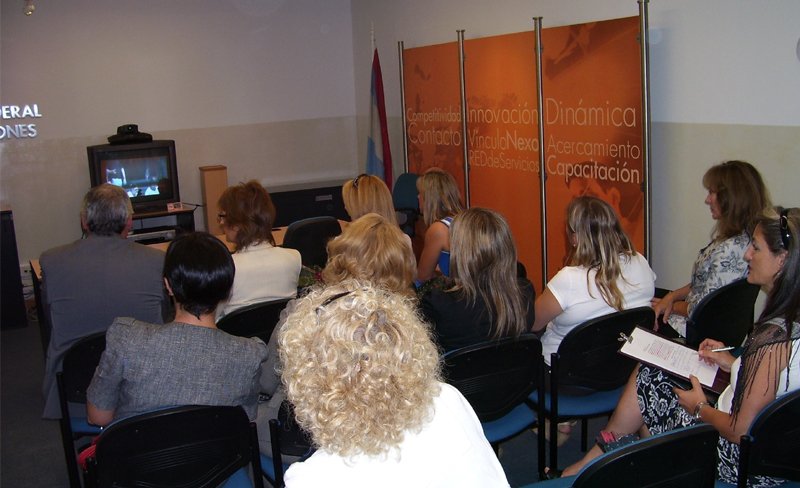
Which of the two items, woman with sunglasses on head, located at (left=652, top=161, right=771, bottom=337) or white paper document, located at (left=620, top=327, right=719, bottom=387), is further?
woman with sunglasses on head, located at (left=652, top=161, right=771, bottom=337)

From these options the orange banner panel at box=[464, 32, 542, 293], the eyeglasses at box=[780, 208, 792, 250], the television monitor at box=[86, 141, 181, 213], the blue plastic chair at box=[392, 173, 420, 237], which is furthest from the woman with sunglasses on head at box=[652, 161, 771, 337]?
the television monitor at box=[86, 141, 181, 213]

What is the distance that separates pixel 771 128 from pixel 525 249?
2.22 m

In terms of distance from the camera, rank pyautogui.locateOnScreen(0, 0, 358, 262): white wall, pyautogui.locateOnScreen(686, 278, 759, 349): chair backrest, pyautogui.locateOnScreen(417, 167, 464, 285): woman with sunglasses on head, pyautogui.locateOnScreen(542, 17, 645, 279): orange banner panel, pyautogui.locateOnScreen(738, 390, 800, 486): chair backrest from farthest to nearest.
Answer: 1. pyautogui.locateOnScreen(0, 0, 358, 262): white wall
2. pyautogui.locateOnScreen(542, 17, 645, 279): orange banner panel
3. pyautogui.locateOnScreen(417, 167, 464, 285): woman with sunglasses on head
4. pyautogui.locateOnScreen(686, 278, 759, 349): chair backrest
5. pyautogui.locateOnScreen(738, 390, 800, 486): chair backrest

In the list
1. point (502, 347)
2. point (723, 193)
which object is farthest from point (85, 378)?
point (723, 193)

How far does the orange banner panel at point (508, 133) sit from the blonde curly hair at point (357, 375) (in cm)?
442

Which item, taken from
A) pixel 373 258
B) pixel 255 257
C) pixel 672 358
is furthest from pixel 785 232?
pixel 255 257

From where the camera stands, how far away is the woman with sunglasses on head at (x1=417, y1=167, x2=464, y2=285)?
4332mm

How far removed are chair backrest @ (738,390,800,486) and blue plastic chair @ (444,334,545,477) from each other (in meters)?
0.84

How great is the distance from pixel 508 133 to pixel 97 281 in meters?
3.61

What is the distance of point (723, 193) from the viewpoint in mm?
3650

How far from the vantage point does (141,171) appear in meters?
7.29

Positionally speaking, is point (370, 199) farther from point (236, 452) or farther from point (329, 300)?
point (329, 300)

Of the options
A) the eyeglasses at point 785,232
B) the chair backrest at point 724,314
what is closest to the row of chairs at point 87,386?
the eyeglasses at point 785,232

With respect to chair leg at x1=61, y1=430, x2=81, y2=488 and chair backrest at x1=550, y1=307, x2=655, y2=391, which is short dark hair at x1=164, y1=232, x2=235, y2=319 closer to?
chair leg at x1=61, y1=430, x2=81, y2=488
